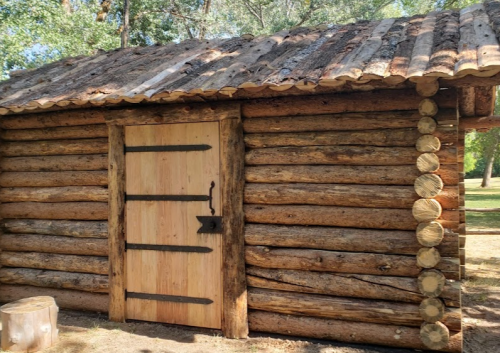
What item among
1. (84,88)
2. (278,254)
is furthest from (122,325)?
(84,88)

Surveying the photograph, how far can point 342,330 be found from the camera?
4.79 meters

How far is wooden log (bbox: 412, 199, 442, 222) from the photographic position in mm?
4344

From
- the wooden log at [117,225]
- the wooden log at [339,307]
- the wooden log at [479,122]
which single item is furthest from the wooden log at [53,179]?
the wooden log at [479,122]

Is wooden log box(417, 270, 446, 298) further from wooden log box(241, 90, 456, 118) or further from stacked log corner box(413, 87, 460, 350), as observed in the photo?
wooden log box(241, 90, 456, 118)

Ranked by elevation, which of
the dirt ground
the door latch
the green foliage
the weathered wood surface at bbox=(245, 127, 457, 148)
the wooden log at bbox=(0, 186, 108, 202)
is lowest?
the dirt ground

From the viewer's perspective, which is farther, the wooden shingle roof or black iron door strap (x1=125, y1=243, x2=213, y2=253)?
black iron door strap (x1=125, y1=243, x2=213, y2=253)

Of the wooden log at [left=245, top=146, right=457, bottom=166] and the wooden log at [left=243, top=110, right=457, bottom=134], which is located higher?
the wooden log at [left=243, top=110, right=457, bottom=134]

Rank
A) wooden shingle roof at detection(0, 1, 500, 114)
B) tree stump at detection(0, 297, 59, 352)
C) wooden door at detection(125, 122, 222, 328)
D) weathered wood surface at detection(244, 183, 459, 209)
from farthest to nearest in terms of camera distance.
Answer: wooden door at detection(125, 122, 222, 328) → tree stump at detection(0, 297, 59, 352) → weathered wood surface at detection(244, 183, 459, 209) → wooden shingle roof at detection(0, 1, 500, 114)

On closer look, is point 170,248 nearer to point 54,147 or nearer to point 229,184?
point 229,184

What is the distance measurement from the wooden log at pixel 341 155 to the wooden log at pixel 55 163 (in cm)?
217

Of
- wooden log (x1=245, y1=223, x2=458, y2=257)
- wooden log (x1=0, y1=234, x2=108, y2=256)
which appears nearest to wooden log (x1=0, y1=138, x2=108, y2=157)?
wooden log (x1=0, y1=234, x2=108, y2=256)

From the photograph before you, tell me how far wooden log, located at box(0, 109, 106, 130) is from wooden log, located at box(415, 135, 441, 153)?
3876 mm

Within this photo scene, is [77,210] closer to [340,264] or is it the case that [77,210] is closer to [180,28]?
[340,264]

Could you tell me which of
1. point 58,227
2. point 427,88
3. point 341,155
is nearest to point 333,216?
point 341,155
